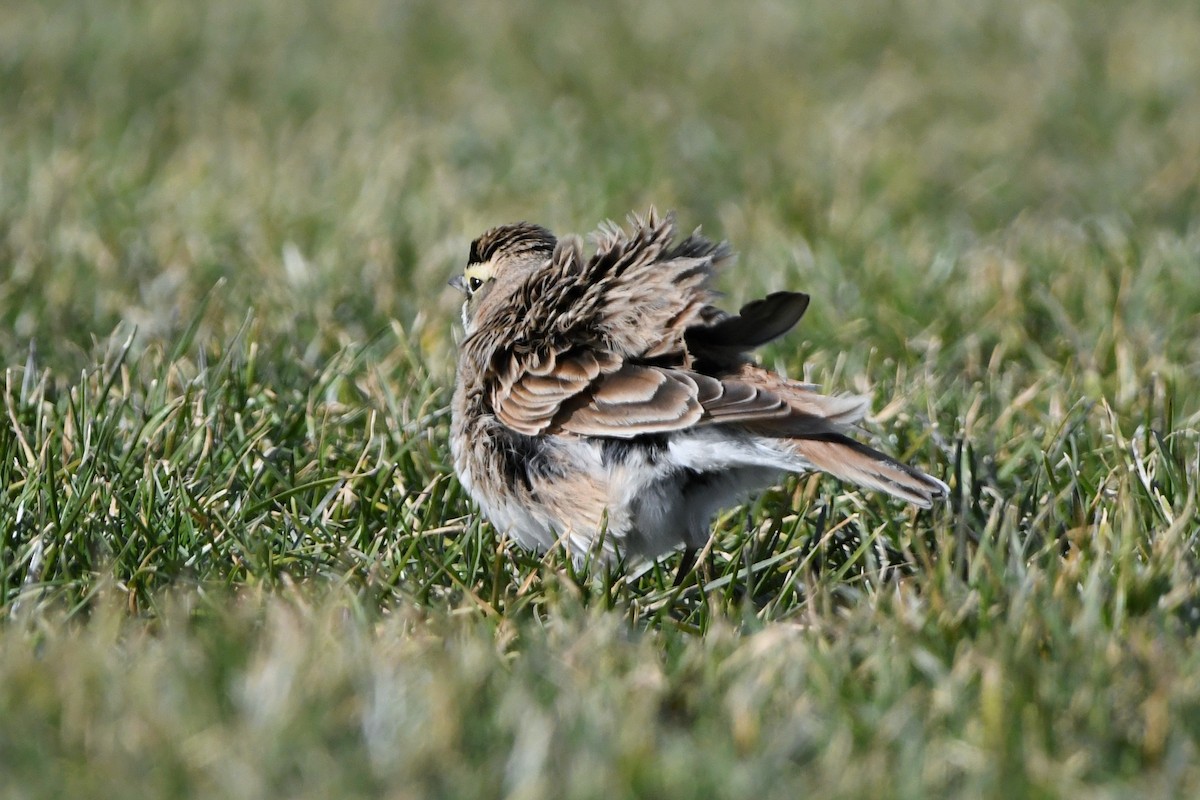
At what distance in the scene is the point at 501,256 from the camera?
4.67m

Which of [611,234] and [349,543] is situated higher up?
[611,234]

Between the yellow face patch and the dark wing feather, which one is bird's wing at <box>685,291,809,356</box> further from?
the yellow face patch

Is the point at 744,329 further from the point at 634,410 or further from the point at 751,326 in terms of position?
the point at 634,410

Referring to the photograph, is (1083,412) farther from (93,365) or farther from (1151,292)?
(93,365)

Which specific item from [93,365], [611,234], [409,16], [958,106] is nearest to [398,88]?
[409,16]

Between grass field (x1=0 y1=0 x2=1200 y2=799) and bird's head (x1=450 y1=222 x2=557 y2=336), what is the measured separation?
40 centimetres

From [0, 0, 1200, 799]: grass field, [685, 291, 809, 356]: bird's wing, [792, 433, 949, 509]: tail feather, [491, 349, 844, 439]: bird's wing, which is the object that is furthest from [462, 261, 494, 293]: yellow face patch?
[792, 433, 949, 509]: tail feather

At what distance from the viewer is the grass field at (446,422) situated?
2.75 metres

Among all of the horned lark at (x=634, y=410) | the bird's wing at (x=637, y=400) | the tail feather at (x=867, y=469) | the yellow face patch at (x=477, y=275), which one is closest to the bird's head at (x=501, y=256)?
the yellow face patch at (x=477, y=275)

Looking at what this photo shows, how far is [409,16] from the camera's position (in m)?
10.8

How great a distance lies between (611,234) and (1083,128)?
5.31m

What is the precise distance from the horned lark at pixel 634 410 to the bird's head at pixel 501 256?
38 centimetres

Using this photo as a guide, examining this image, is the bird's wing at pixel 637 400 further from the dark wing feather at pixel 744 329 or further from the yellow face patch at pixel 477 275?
the yellow face patch at pixel 477 275

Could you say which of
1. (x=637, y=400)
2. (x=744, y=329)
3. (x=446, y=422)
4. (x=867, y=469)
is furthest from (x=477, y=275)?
(x=867, y=469)
